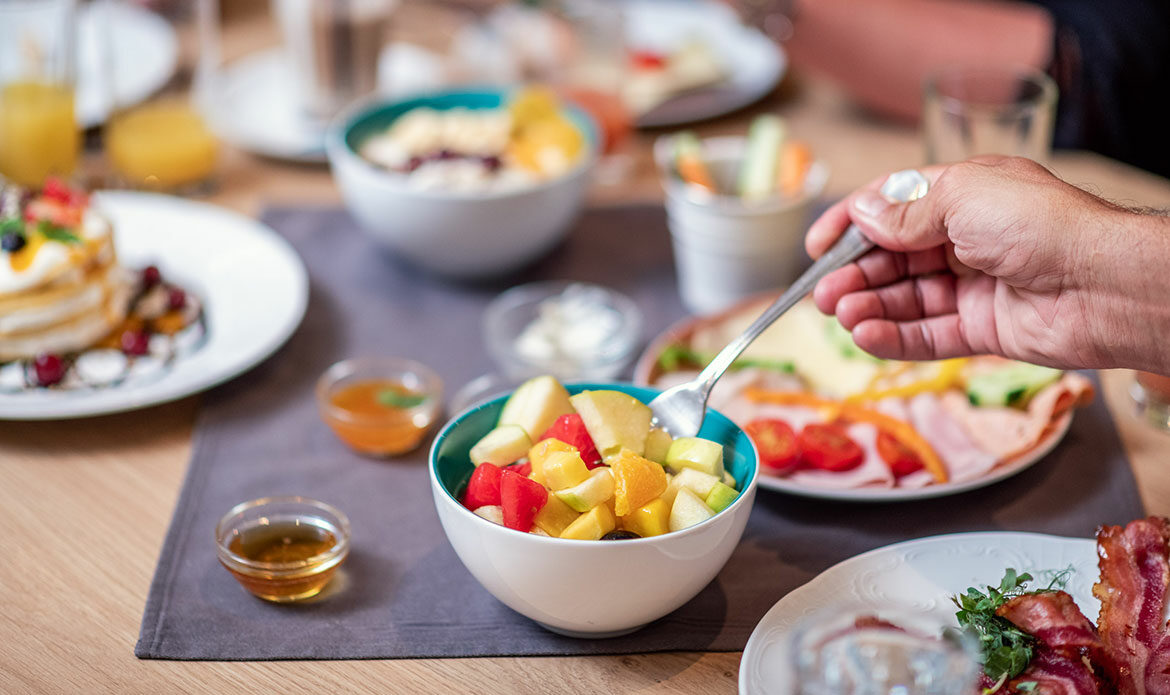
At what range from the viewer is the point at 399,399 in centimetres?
167

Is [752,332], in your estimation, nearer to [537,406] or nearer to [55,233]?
[537,406]

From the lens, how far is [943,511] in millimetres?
1488

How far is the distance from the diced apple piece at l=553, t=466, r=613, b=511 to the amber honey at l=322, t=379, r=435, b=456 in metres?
0.48

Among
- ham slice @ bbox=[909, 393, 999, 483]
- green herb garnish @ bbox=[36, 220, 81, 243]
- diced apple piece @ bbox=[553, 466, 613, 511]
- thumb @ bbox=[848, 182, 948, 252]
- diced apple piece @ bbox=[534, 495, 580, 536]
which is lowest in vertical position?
ham slice @ bbox=[909, 393, 999, 483]

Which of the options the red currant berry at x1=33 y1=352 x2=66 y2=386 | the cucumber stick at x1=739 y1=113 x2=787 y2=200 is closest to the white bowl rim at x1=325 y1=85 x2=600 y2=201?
the cucumber stick at x1=739 y1=113 x2=787 y2=200

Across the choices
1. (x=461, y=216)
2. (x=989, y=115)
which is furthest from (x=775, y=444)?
(x=989, y=115)

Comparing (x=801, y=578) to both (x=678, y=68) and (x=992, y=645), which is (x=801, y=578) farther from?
(x=678, y=68)

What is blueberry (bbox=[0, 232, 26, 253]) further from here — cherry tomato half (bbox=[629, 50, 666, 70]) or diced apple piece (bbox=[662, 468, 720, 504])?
cherry tomato half (bbox=[629, 50, 666, 70])

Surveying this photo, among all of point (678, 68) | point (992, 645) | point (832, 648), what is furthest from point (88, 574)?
point (678, 68)

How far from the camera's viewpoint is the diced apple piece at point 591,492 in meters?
1.17

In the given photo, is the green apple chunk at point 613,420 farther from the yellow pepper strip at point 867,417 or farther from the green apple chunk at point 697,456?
the yellow pepper strip at point 867,417

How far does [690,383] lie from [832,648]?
55cm

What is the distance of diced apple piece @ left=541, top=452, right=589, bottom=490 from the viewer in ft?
3.88

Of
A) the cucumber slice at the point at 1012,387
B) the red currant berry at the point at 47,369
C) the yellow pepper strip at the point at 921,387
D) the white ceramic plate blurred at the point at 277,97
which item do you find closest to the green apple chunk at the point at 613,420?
the yellow pepper strip at the point at 921,387
